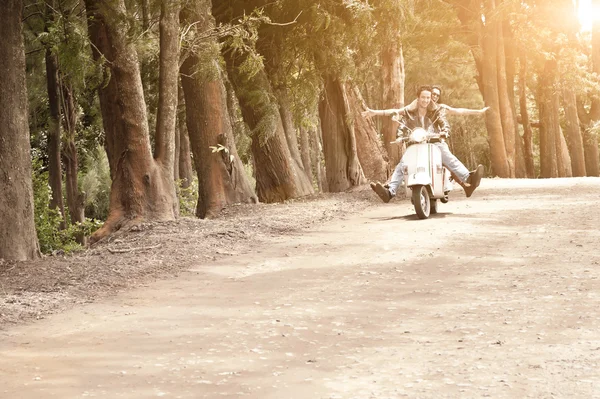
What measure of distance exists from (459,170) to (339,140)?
7730 millimetres

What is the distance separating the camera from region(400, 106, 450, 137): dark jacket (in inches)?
641

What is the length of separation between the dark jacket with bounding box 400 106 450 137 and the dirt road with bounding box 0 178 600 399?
3.74m

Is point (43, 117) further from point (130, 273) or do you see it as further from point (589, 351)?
point (589, 351)

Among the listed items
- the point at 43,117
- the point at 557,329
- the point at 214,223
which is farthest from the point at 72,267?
the point at 43,117

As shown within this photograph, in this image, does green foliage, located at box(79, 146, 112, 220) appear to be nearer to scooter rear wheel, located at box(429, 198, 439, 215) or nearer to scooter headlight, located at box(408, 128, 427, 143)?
scooter rear wheel, located at box(429, 198, 439, 215)

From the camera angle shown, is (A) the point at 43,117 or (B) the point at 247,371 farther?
(A) the point at 43,117

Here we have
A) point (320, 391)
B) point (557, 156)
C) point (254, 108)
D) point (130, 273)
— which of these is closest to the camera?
point (320, 391)

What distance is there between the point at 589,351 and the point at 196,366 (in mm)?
2525

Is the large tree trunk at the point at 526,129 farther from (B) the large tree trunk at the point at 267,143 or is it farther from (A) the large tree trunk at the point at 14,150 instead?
(A) the large tree trunk at the point at 14,150

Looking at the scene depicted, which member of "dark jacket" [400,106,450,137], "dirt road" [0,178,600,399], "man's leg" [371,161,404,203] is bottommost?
"dirt road" [0,178,600,399]

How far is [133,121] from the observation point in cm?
1572

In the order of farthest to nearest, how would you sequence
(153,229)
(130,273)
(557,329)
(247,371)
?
(153,229)
(130,273)
(557,329)
(247,371)

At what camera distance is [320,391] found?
5.82 meters

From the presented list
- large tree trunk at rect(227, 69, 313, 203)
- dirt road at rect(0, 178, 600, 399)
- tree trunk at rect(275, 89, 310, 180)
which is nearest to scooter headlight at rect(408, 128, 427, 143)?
dirt road at rect(0, 178, 600, 399)
